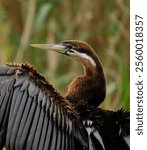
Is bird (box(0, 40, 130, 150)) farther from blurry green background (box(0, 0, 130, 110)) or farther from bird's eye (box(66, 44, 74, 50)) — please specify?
blurry green background (box(0, 0, 130, 110))

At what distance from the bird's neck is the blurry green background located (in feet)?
2.88

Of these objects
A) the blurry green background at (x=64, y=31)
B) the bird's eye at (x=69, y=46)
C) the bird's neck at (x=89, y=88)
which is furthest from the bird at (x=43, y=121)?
the blurry green background at (x=64, y=31)

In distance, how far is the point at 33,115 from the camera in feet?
8.93

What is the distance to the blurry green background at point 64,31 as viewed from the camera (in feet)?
12.9

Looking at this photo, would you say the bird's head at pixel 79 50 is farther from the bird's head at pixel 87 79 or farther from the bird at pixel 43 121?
the bird at pixel 43 121

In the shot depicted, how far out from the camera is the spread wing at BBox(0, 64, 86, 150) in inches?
107

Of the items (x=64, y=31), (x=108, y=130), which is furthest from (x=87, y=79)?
(x=64, y=31)

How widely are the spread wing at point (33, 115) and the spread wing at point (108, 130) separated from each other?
0.03 meters

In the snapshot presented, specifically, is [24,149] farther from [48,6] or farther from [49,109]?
[48,6]

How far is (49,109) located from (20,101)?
86 millimetres

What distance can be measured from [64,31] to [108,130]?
5.23 ft

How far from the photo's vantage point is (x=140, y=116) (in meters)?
2.85

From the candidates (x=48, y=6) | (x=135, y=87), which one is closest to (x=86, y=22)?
(x=48, y=6)

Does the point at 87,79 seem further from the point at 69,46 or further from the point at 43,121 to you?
the point at 43,121
